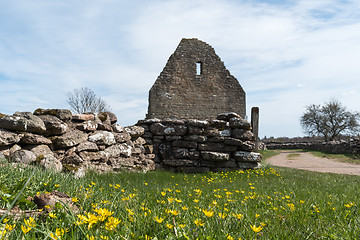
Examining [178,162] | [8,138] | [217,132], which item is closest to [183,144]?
[178,162]

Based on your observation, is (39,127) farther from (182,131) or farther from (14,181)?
(182,131)

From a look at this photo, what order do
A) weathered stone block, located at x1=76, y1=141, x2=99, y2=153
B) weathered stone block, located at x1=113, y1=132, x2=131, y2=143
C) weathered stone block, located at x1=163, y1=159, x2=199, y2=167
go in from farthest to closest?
weathered stone block, located at x1=163, y1=159, x2=199, y2=167 < weathered stone block, located at x1=113, y1=132, x2=131, y2=143 < weathered stone block, located at x1=76, y1=141, x2=99, y2=153

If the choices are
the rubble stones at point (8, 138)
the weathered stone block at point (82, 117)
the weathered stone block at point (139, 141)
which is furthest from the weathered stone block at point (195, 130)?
the rubble stones at point (8, 138)

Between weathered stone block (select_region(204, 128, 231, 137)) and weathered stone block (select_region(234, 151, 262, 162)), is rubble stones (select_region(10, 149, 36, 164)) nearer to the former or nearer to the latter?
weathered stone block (select_region(204, 128, 231, 137))

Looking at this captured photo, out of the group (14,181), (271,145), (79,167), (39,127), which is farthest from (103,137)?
(271,145)

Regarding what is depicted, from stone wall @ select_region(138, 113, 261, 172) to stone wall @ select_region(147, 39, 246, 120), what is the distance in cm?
1065

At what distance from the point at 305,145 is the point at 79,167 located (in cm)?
3506

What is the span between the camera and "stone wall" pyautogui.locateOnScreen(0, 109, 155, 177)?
4824mm

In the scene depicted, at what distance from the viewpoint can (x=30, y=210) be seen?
2.37 meters

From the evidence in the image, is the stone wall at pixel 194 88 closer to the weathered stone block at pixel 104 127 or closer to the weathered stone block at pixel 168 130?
the weathered stone block at pixel 168 130

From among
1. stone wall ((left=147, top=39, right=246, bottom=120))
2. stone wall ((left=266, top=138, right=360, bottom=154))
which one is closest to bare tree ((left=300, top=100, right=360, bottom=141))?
stone wall ((left=266, top=138, right=360, bottom=154))

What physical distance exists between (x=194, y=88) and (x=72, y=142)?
1462cm

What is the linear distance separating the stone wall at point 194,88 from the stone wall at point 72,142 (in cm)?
1123

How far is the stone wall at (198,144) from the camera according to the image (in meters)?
8.04
